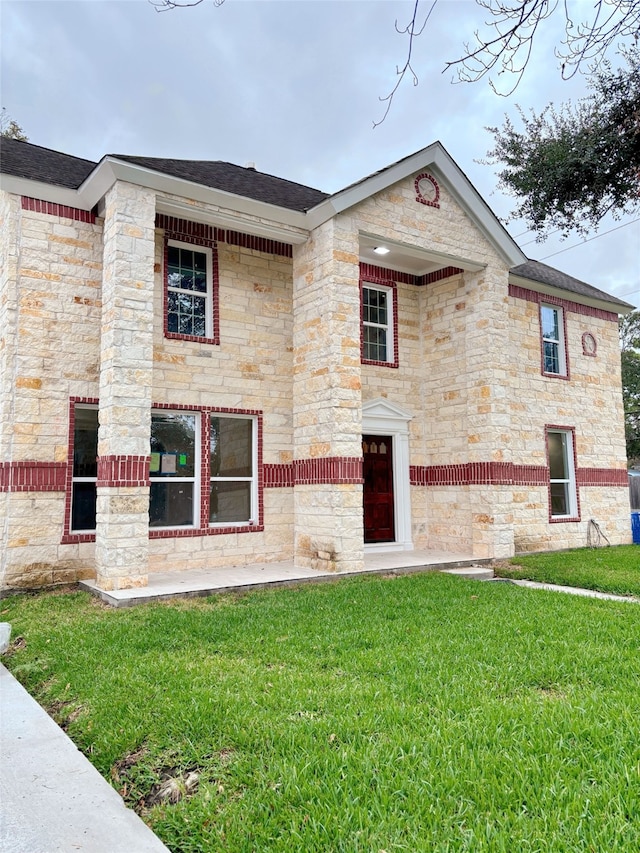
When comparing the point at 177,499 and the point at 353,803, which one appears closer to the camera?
the point at 353,803

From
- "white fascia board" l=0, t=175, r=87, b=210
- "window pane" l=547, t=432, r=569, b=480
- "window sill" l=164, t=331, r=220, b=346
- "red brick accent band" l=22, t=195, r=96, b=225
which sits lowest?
"window pane" l=547, t=432, r=569, b=480

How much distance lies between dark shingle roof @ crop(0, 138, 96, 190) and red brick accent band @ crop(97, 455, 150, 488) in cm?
417

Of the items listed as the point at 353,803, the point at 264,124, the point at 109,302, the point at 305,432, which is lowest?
the point at 353,803

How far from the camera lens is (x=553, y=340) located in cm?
1445

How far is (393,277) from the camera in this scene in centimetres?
1284

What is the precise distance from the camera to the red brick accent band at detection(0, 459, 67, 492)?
27.8ft

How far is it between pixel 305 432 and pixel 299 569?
7.45 ft

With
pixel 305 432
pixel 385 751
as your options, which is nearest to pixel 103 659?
pixel 385 751

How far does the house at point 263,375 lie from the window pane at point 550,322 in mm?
75

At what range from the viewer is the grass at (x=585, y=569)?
859cm

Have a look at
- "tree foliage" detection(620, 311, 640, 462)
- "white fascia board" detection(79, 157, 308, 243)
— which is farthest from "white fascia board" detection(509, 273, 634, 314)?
"tree foliage" detection(620, 311, 640, 462)

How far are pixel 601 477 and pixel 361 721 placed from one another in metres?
13.0

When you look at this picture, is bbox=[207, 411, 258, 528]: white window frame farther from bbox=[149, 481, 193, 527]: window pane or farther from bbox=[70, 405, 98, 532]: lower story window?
bbox=[70, 405, 98, 532]: lower story window

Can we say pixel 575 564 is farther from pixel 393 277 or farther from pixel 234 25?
pixel 234 25
